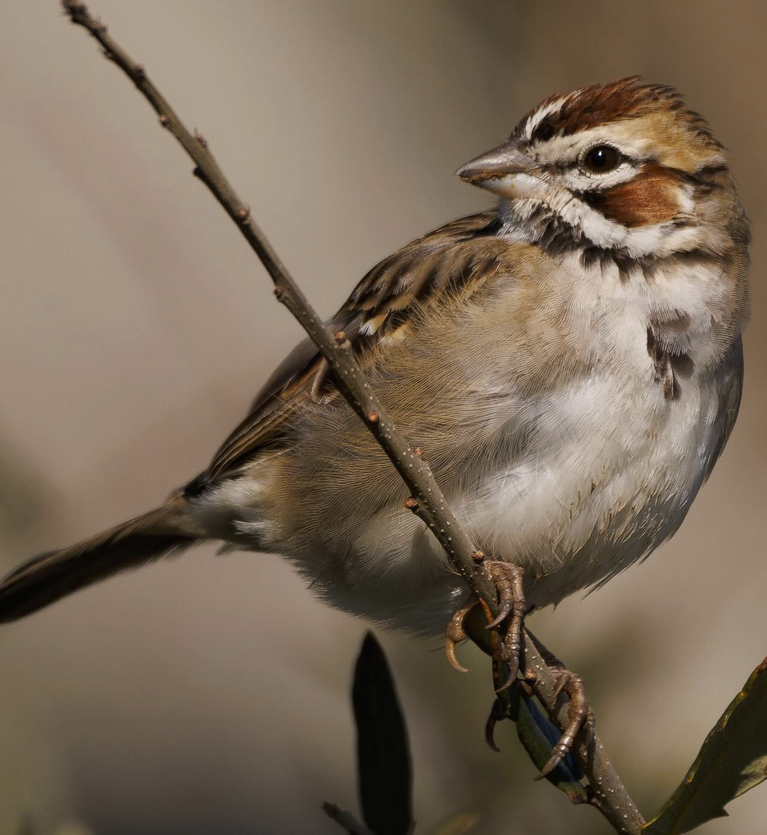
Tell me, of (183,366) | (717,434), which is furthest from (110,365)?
(717,434)

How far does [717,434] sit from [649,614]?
0.53m

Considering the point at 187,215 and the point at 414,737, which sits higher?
the point at 187,215

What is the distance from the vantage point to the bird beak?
2.16 meters

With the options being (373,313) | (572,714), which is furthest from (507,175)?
(572,714)

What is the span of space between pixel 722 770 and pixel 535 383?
2.52 ft

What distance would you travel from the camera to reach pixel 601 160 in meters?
2.18

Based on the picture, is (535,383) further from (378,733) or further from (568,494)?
A: (378,733)

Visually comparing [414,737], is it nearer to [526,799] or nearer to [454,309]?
[526,799]

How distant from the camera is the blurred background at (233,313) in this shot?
340cm

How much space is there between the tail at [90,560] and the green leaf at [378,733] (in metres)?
1.03

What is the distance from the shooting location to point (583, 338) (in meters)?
1.99

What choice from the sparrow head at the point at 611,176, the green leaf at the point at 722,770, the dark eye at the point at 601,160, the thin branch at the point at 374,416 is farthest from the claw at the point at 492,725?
the dark eye at the point at 601,160

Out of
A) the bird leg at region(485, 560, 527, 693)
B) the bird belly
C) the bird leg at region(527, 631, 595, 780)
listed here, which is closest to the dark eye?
the bird belly

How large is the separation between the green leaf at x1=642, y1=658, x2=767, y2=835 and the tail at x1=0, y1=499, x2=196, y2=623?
142 cm
